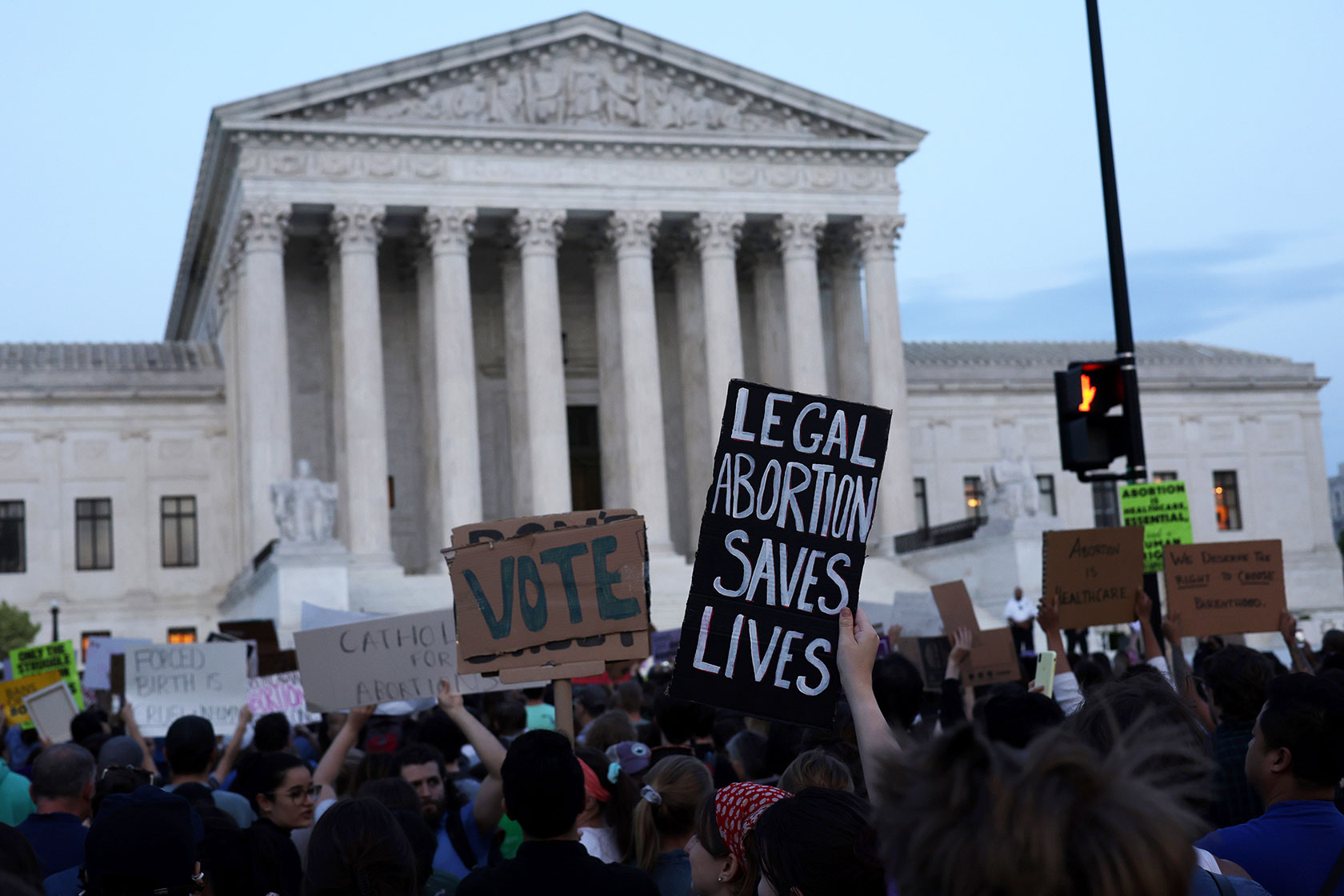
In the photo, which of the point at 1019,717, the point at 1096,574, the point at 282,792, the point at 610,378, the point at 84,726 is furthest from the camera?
the point at 610,378

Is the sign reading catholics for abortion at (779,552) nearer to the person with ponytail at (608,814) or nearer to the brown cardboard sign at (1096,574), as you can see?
the person with ponytail at (608,814)

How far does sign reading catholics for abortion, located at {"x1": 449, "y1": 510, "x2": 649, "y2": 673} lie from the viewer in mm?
7969

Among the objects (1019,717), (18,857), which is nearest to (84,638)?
(18,857)

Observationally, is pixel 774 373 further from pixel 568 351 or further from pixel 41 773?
pixel 41 773

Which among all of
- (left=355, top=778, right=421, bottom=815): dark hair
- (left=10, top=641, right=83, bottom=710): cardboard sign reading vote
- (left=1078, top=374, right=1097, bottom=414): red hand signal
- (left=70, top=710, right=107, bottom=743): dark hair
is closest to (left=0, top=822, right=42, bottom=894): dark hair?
(left=355, top=778, right=421, bottom=815): dark hair

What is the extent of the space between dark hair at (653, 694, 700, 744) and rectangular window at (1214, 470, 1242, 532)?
5425 centimetres

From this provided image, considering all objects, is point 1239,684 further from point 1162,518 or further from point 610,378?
point 610,378

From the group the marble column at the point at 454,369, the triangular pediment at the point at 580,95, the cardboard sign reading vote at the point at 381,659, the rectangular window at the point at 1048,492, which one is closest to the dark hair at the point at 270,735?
the cardboard sign reading vote at the point at 381,659

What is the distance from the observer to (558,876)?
5.07 m

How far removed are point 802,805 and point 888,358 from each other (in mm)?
44637

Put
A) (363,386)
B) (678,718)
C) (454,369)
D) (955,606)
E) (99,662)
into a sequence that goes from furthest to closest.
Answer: (454,369) < (363,386) < (99,662) < (955,606) < (678,718)

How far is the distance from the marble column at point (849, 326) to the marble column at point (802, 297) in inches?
106

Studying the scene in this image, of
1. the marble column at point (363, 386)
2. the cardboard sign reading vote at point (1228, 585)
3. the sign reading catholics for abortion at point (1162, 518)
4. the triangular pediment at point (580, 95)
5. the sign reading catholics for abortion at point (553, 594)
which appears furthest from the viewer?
the triangular pediment at point (580, 95)

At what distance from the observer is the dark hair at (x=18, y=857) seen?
495 cm
